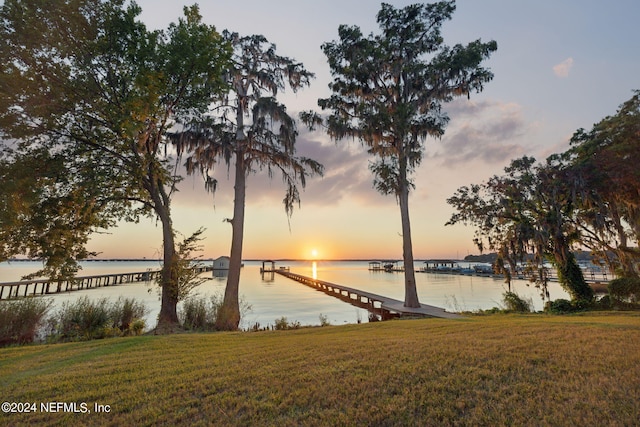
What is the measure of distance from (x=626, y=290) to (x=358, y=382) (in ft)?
60.1

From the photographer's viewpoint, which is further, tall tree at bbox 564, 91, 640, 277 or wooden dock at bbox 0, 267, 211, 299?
wooden dock at bbox 0, 267, 211, 299

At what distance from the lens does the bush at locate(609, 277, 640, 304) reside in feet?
48.7

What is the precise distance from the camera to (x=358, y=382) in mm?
4160

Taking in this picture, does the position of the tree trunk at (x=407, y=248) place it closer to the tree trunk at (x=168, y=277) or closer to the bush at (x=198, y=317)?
the bush at (x=198, y=317)

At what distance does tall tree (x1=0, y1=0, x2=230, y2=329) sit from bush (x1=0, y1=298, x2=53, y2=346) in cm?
229

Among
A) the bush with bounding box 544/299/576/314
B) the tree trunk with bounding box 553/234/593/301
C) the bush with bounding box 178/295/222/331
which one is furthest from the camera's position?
the tree trunk with bounding box 553/234/593/301

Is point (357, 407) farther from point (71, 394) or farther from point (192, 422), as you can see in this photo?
point (71, 394)

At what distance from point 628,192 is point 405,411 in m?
20.3

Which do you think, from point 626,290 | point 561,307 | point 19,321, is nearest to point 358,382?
point 19,321

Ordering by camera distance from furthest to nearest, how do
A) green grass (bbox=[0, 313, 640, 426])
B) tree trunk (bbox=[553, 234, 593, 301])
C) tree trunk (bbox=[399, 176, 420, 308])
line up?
tree trunk (bbox=[553, 234, 593, 301]) → tree trunk (bbox=[399, 176, 420, 308]) → green grass (bbox=[0, 313, 640, 426])

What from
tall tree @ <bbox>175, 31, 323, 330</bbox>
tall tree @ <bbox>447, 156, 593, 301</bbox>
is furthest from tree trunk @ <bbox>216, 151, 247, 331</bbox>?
tall tree @ <bbox>447, 156, 593, 301</bbox>

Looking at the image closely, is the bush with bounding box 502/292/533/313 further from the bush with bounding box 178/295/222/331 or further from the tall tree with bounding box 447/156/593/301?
the bush with bounding box 178/295/222/331

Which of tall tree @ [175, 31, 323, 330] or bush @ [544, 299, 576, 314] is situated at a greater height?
tall tree @ [175, 31, 323, 330]

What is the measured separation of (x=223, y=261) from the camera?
79.3m
